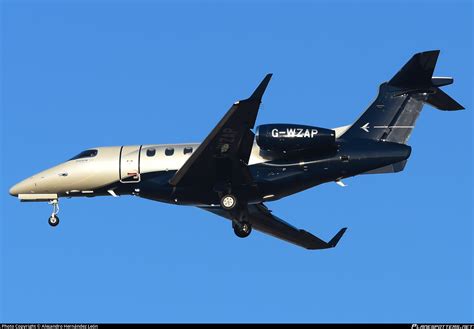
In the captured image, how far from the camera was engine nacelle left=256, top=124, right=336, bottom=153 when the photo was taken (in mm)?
31734

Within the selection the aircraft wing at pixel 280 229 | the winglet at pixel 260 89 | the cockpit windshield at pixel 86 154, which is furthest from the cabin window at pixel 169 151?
the winglet at pixel 260 89

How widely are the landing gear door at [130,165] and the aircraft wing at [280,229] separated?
3702 millimetres

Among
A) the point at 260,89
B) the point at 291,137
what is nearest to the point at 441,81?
the point at 291,137

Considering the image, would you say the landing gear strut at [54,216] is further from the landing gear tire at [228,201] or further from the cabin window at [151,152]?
the landing gear tire at [228,201]

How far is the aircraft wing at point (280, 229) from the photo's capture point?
1439 inches

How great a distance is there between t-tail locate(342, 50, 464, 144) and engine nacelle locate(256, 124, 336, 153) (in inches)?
53.7

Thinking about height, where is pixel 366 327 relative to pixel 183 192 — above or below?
below

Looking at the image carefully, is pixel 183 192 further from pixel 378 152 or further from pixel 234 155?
pixel 378 152

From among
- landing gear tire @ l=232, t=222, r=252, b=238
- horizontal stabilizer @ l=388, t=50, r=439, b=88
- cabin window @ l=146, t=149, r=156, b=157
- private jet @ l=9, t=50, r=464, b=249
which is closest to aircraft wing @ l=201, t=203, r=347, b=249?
private jet @ l=9, t=50, r=464, b=249

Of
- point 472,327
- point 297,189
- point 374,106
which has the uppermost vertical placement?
point 374,106

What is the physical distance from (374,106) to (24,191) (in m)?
11.8

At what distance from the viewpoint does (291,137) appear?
31.8 meters

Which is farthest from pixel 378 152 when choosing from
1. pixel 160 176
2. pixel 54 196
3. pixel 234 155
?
pixel 54 196

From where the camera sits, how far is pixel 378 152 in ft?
105
